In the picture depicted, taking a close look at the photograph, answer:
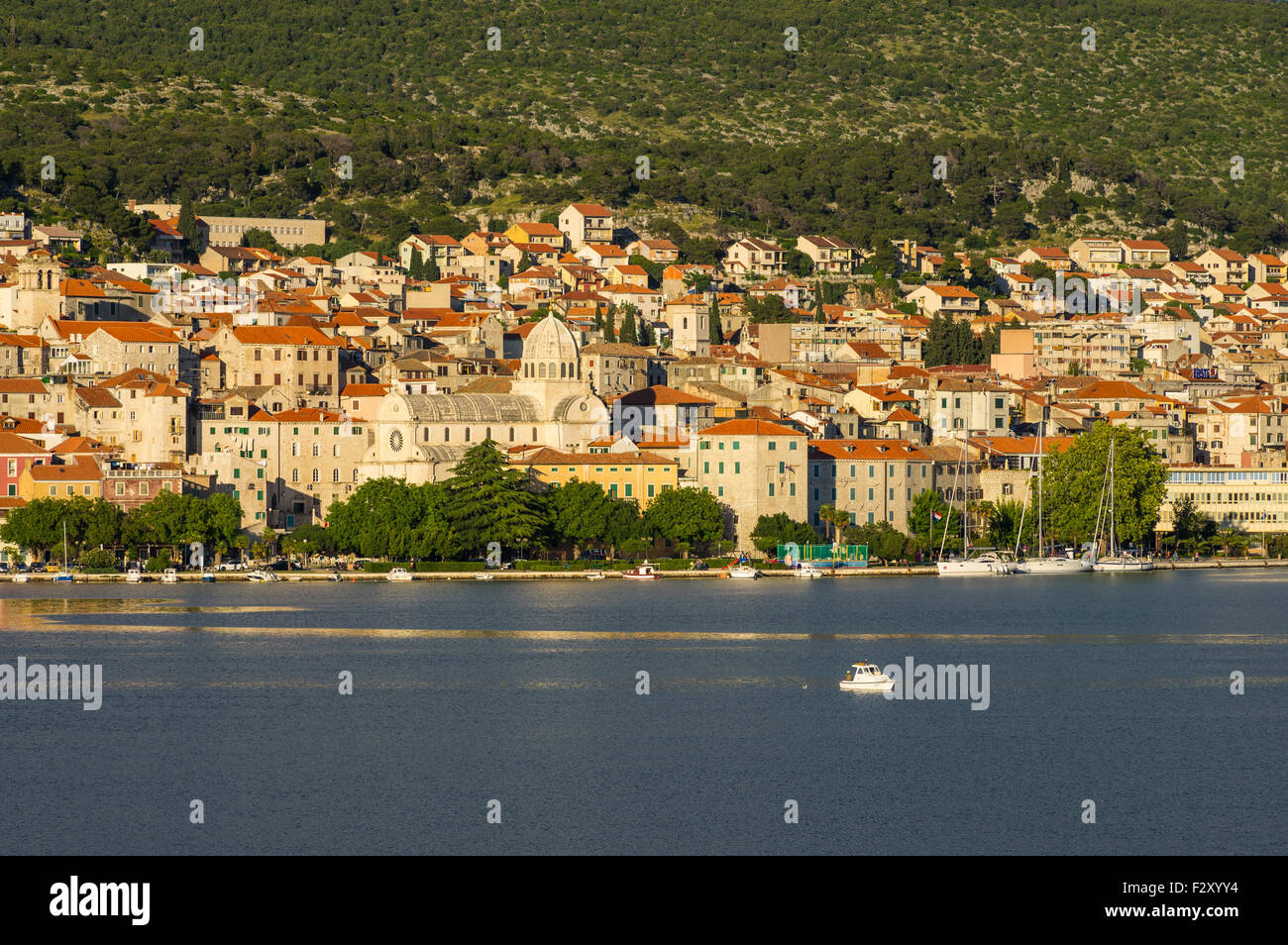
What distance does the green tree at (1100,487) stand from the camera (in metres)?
90.7

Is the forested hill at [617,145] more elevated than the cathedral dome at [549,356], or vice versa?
the forested hill at [617,145]

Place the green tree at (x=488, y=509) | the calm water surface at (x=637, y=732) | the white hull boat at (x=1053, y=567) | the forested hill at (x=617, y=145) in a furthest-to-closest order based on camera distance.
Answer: the forested hill at (x=617, y=145)
the white hull boat at (x=1053, y=567)
the green tree at (x=488, y=509)
the calm water surface at (x=637, y=732)

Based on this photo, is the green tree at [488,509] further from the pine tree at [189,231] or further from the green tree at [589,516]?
the pine tree at [189,231]

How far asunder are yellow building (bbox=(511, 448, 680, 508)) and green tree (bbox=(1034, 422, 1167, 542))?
16.1 metres

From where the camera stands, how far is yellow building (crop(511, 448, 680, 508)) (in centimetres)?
8806

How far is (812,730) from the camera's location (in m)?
41.6

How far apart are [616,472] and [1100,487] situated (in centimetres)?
1985

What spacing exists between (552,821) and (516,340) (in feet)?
265

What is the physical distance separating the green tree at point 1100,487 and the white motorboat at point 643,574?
742 inches

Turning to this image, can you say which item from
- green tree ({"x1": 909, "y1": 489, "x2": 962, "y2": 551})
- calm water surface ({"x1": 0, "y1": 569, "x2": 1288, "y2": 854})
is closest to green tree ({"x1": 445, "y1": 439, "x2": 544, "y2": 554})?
calm water surface ({"x1": 0, "y1": 569, "x2": 1288, "y2": 854})

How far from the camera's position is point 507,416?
306ft

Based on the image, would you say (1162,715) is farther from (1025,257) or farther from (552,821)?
(1025,257)

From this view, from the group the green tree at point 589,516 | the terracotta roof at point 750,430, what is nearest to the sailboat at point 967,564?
the terracotta roof at point 750,430

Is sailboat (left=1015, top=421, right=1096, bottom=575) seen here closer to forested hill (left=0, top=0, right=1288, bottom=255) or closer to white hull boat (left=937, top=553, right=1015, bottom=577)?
white hull boat (left=937, top=553, right=1015, bottom=577)
